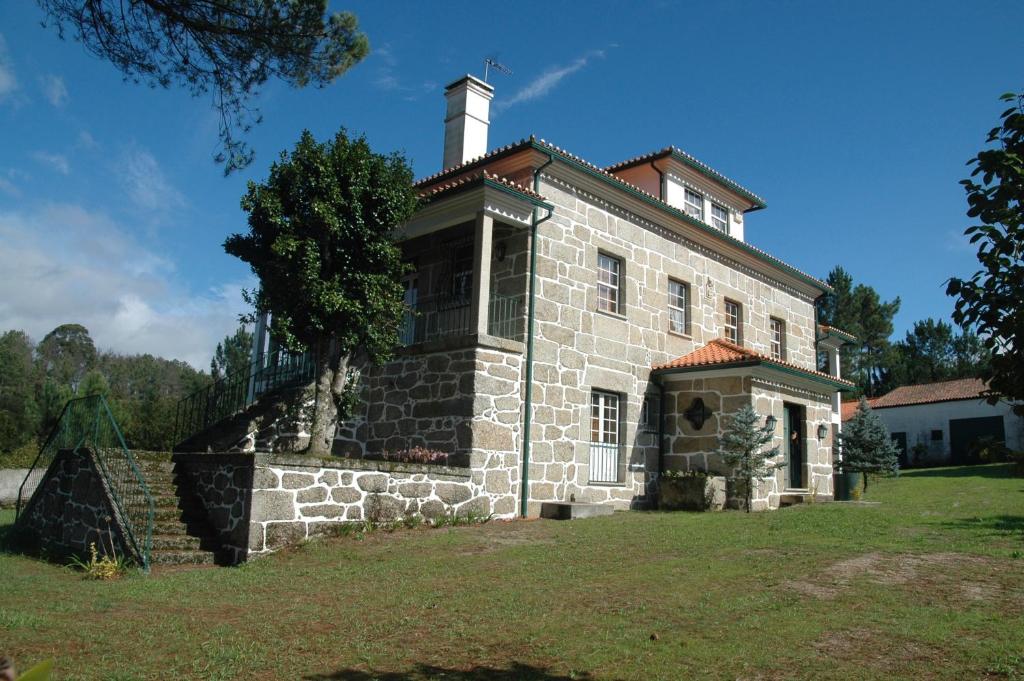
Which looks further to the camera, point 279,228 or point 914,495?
point 914,495

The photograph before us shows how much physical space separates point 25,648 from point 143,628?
867 millimetres

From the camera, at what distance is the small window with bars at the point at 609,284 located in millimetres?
15664

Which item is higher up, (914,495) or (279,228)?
(279,228)

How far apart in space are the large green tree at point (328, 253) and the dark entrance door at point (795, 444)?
30.9 feet

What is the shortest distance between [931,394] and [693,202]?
24260 mm

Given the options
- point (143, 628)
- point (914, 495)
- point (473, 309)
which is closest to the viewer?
point (143, 628)

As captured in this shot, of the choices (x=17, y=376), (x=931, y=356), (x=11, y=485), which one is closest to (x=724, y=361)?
(x=11, y=485)

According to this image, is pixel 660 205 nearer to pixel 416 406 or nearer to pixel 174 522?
pixel 416 406

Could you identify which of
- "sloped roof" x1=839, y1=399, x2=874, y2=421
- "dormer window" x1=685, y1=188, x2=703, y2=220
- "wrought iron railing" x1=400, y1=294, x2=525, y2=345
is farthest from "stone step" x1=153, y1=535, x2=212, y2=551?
"sloped roof" x1=839, y1=399, x2=874, y2=421

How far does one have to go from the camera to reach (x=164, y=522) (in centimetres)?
1034

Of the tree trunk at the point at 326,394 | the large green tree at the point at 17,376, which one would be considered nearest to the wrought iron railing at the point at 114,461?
the tree trunk at the point at 326,394

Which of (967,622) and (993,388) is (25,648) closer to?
(993,388)

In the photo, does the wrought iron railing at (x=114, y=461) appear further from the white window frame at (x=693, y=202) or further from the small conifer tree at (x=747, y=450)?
the white window frame at (x=693, y=202)

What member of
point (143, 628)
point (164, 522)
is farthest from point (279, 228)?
point (143, 628)
